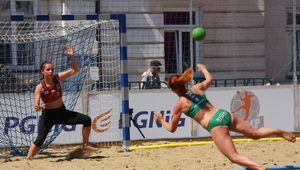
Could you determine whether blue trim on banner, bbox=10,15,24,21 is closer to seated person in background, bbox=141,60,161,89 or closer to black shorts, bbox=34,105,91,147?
black shorts, bbox=34,105,91,147

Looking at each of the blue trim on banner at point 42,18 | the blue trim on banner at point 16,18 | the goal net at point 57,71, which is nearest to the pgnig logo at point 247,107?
the goal net at point 57,71

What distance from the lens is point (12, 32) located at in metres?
14.4

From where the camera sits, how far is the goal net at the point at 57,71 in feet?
45.4

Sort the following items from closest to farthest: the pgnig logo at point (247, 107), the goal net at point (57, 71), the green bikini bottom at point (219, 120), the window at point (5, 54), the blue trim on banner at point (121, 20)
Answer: the green bikini bottom at point (219, 120) < the blue trim on banner at point (121, 20) < the goal net at point (57, 71) < the window at point (5, 54) < the pgnig logo at point (247, 107)

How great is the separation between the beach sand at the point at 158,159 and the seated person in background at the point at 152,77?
2.82m

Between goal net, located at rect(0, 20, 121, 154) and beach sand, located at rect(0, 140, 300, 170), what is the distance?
769mm

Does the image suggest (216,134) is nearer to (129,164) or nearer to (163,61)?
(129,164)

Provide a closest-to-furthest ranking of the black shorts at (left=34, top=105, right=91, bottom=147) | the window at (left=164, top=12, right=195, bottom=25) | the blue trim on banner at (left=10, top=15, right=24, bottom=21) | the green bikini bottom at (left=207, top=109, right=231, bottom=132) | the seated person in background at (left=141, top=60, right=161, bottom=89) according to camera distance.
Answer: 1. the green bikini bottom at (left=207, top=109, right=231, bottom=132)
2. the black shorts at (left=34, top=105, right=91, bottom=147)
3. the blue trim on banner at (left=10, top=15, right=24, bottom=21)
4. the seated person in background at (left=141, top=60, right=161, bottom=89)
5. the window at (left=164, top=12, right=195, bottom=25)

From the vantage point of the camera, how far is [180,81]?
9.59 meters

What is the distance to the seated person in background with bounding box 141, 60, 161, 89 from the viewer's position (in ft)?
53.2

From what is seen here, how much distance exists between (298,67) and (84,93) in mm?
7614

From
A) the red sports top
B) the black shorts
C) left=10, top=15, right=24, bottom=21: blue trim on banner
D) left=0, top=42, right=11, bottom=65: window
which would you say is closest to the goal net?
left=0, top=42, right=11, bottom=65: window

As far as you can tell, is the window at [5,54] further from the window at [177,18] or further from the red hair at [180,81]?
the window at [177,18]

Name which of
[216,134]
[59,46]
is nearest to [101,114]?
[59,46]
